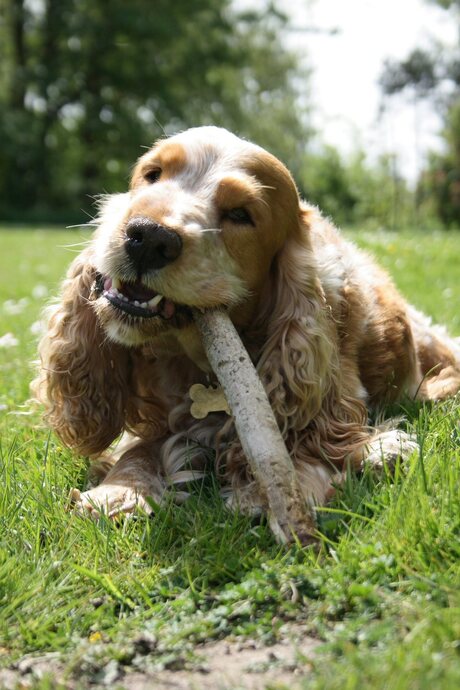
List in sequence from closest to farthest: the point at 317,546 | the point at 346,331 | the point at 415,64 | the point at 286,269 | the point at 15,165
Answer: the point at 317,546 < the point at 286,269 < the point at 346,331 < the point at 15,165 < the point at 415,64

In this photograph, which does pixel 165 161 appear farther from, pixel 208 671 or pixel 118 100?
pixel 118 100

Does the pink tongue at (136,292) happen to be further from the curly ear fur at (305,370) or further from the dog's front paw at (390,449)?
the dog's front paw at (390,449)

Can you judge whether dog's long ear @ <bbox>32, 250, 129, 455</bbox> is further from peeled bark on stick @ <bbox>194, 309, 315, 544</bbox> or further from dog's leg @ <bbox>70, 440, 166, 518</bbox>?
peeled bark on stick @ <bbox>194, 309, 315, 544</bbox>

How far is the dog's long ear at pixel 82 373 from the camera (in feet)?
11.1

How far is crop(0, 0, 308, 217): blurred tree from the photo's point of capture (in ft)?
108

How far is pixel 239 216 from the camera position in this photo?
123 inches

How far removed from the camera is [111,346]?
340cm

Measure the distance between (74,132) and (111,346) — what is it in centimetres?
3383

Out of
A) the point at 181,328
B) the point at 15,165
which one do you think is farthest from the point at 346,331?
the point at 15,165

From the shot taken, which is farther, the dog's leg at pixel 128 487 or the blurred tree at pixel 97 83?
the blurred tree at pixel 97 83

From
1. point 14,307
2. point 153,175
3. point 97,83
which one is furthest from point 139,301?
point 97,83

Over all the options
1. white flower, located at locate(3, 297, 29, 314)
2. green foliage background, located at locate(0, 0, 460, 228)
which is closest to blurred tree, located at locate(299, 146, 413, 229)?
green foliage background, located at locate(0, 0, 460, 228)

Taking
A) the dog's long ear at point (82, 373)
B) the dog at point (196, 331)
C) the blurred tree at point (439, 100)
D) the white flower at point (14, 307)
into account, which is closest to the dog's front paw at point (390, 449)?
the dog at point (196, 331)

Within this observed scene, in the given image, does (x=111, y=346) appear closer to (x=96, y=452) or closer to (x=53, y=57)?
(x=96, y=452)
